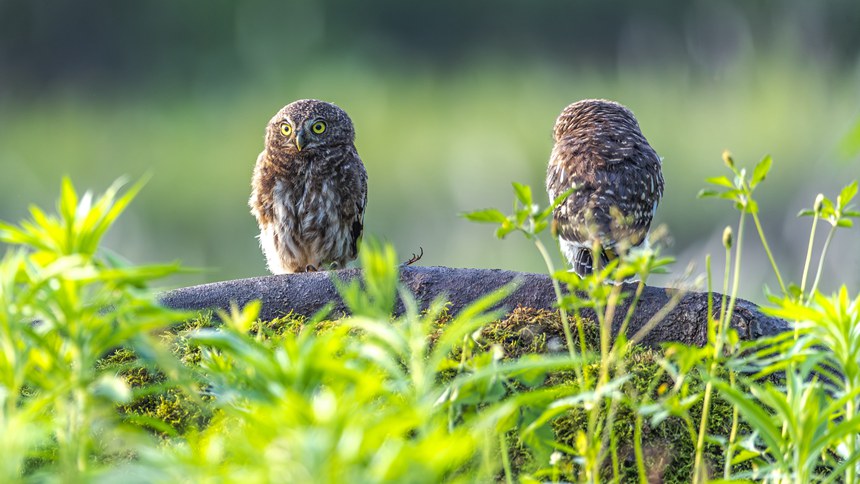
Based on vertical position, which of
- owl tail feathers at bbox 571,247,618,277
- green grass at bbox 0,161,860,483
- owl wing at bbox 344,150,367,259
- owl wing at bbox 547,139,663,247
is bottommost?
green grass at bbox 0,161,860,483

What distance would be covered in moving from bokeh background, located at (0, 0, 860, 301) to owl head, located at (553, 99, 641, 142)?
317 cm

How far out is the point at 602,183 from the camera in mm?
4254

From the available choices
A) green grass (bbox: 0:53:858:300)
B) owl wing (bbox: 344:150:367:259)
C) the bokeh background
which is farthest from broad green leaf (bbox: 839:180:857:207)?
green grass (bbox: 0:53:858:300)

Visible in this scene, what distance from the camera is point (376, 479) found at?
988 millimetres

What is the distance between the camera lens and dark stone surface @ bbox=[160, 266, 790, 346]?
9.09 ft

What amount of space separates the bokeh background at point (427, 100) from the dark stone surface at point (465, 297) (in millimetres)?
5137

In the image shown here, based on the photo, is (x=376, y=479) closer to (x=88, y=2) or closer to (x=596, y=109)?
(x=596, y=109)

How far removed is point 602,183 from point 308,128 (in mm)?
1522

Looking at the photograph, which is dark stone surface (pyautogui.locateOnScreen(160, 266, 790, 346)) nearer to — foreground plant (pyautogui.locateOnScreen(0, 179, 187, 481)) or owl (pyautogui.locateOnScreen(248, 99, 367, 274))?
foreground plant (pyautogui.locateOnScreen(0, 179, 187, 481))

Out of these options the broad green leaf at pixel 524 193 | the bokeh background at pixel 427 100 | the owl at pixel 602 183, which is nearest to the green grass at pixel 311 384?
the broad green leaf at pixel 524 193

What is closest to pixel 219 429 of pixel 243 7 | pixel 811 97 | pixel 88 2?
pixel 811 97

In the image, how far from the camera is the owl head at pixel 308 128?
16.4 feet

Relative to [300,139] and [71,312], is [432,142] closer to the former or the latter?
[300,139]

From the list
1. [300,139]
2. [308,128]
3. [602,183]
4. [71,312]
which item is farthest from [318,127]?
[71,312]
